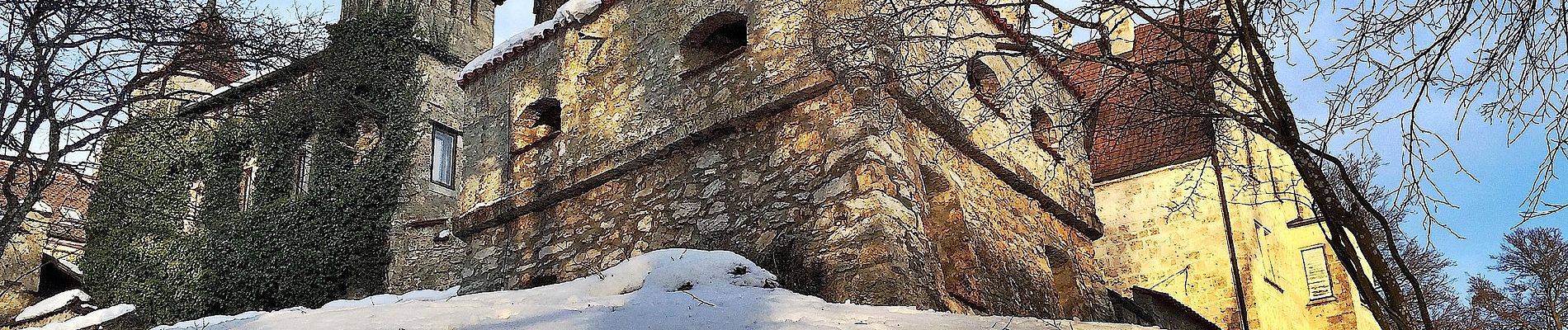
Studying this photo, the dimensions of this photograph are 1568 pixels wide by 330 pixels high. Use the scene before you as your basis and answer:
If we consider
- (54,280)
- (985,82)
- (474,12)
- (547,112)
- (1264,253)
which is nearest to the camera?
(985,82)

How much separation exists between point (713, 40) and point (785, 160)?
1.59 metres

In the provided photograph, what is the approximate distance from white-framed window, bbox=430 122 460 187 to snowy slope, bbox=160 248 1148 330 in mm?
9362

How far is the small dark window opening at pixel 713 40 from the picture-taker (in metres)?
7.95

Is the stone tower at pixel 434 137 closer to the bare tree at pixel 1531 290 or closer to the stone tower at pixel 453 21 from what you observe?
the stone tower at pixel 453 21

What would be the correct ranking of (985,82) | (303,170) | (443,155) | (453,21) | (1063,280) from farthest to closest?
(453,21) → (443,155) → (303,170) → (985,82) → (1063,280)

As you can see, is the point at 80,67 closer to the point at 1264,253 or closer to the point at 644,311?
the point at 644,311

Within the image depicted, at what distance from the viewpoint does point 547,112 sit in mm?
9188

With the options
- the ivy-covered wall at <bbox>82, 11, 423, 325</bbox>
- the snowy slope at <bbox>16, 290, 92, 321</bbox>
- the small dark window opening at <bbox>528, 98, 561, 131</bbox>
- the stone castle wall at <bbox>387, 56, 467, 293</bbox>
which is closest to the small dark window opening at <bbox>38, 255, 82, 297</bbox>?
the snowy slope at <bbox>16, 290, 92, 321</bbox>

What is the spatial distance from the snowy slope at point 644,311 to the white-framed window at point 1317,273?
1074cm

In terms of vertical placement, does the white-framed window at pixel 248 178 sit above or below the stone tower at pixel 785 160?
above

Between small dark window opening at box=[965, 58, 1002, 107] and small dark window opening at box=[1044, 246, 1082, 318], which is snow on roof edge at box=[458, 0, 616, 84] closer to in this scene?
small dark window opening at box=[965, 58, 1002, 107]

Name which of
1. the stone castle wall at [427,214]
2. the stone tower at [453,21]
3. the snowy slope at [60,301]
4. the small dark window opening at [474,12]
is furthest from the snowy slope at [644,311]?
the small dark window opening at [474,12]

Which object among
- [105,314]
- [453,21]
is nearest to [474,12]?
[453,21]

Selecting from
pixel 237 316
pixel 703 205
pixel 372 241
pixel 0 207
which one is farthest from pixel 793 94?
pixel 372 241
